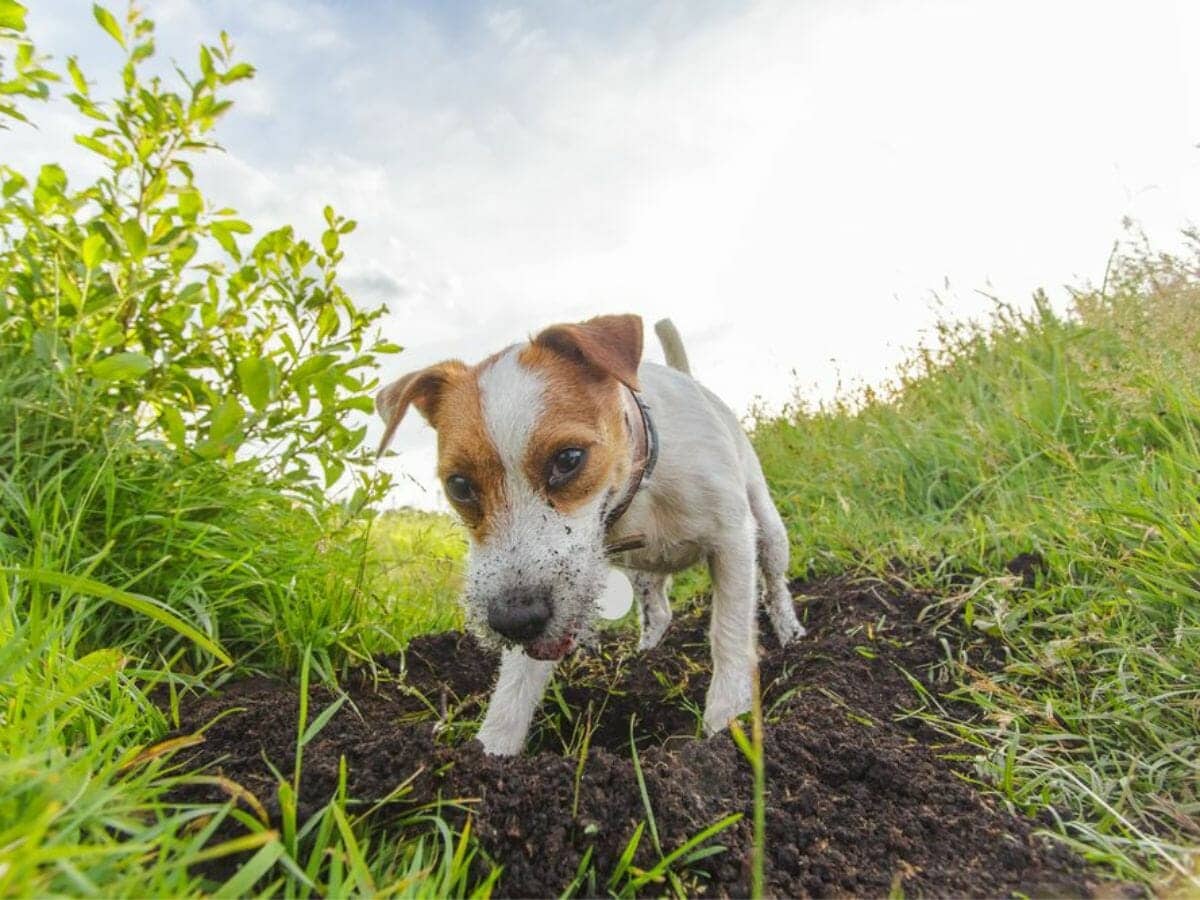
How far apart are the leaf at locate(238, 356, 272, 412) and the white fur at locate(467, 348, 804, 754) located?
0.94 m

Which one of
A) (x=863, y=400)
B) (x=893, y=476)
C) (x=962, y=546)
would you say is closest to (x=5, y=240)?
(x=962, y=546)

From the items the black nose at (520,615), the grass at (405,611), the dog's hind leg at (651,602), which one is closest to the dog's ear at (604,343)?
the black nose at (520,615)

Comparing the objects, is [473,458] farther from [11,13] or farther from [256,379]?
[11,13]

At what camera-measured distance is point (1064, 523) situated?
333 cm

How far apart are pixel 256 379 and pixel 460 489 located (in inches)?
39.9

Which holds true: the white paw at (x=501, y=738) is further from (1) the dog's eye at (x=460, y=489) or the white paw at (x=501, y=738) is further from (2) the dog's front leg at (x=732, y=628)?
(1) the dog's eye at (x=460, y=489)

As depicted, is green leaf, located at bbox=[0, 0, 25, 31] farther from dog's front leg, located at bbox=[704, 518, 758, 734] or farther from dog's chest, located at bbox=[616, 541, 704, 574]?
dog's front leg, located at bbox=[704, 518, 758, 734]

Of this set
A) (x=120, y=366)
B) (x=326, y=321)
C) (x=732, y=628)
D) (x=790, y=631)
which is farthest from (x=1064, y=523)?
(x=120, y=366)

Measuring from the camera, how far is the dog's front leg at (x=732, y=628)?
9.04ft

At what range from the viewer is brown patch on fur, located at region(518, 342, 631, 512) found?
2.61 m

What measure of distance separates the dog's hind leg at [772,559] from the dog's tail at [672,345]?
46.7 inches

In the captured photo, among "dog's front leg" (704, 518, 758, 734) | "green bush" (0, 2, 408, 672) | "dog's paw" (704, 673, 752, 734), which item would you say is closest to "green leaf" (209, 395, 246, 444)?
"green bush" (0, 2, 408, 672)

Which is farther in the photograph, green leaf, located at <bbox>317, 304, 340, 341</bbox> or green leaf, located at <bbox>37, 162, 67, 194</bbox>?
green leaf, located at <bbox>317, 304, 340, 341</bbox>

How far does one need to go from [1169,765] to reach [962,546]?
1.71 m
